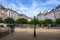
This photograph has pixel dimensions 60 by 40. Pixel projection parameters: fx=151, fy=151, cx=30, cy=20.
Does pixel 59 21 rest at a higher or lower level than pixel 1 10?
lower

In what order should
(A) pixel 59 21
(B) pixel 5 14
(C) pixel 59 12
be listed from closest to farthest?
1. (A) pixel 59 21
2. (C) pixel 59 12
3. (B) pixel 5 14

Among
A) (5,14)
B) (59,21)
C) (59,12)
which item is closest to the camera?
(59,21)

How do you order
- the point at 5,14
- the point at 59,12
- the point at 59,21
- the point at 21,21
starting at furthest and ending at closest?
the point at 5,14 < the point at 59,12 < the point at 21,21 < the point at 59,21

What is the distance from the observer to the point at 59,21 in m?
69.7

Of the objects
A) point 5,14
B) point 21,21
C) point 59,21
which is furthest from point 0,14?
point 59,21

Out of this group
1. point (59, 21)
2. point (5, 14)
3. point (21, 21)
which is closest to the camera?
point (59, 21)

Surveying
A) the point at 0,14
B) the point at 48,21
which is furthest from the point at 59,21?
the point at 0,14

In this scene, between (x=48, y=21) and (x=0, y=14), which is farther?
(x=0, y=14)

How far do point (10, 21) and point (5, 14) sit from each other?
Result: 3299 cm

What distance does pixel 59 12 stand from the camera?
93.2 meters

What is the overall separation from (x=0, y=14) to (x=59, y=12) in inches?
1494

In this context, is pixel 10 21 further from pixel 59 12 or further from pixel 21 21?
pixel 59 12

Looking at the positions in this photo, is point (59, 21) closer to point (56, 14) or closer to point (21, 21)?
point (21, 21)

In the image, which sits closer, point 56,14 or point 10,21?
point 10,21
